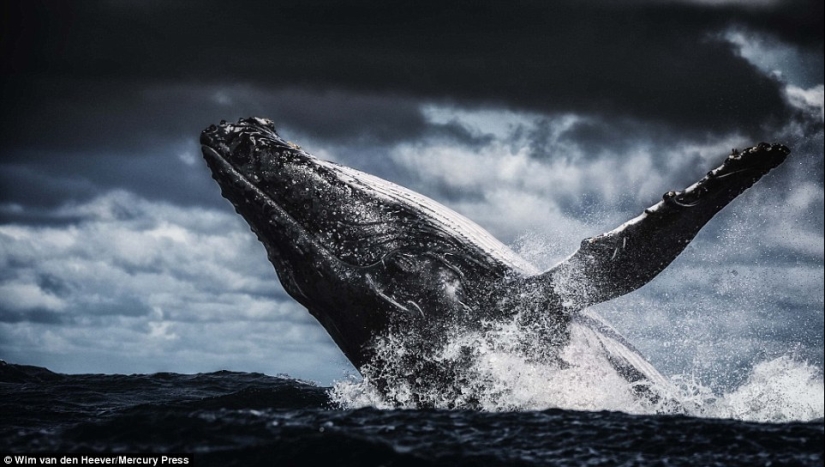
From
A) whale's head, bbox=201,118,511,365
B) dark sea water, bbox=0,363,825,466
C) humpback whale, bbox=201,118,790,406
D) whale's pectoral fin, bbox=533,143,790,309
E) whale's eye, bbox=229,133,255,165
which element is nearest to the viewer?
dark sea water, bbox=0,363,825,466

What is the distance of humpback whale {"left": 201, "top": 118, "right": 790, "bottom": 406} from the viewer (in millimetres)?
9195

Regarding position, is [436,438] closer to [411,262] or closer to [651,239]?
[411,262]

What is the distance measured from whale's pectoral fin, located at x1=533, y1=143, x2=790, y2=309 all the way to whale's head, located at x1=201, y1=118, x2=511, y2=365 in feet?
3.24

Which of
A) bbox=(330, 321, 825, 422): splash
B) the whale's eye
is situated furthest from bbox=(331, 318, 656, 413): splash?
the whale's eye

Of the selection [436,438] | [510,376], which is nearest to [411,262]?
[510,376]

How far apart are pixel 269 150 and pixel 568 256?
414cm

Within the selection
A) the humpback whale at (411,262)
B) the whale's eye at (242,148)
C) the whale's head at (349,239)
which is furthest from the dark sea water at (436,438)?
the whale's eye at (242,148)

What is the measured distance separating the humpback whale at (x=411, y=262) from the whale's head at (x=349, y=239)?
1cm

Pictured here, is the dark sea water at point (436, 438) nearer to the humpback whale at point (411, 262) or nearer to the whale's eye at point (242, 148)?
the humpback whale at point (411, 262)

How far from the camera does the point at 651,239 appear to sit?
8.96 metres

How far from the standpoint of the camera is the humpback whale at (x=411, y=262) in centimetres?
920

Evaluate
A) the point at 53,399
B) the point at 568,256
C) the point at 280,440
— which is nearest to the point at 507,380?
the point at 568,256

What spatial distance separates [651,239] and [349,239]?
3.63 m

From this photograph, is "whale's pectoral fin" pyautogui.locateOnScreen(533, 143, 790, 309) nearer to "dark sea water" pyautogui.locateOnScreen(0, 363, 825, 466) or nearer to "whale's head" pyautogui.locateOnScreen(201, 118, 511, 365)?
"whale's head" pyautogui.locateOnScreen(201, 118, 511, 365)
